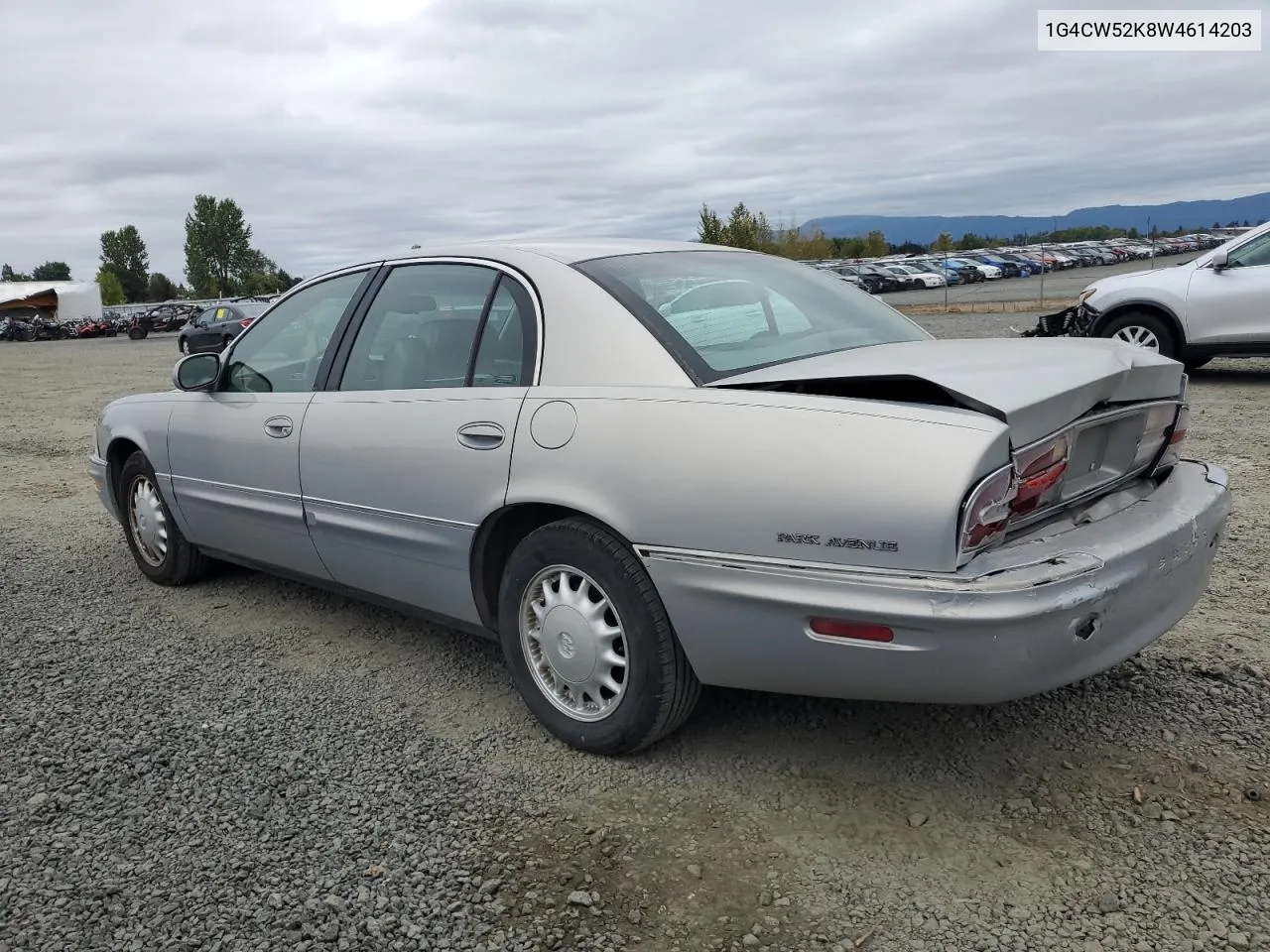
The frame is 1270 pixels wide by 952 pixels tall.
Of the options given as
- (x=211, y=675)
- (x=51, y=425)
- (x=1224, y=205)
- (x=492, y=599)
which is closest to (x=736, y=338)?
(x=492, y=599)

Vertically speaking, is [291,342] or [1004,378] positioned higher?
[291,342]

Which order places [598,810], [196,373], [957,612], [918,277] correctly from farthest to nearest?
[918,277] < [196,373] < [598,810] < [957,612]

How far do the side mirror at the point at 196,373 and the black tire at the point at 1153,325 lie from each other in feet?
27.7

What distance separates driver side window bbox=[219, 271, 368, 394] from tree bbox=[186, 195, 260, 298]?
4507 inches

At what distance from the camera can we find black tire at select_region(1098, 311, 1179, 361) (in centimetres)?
970

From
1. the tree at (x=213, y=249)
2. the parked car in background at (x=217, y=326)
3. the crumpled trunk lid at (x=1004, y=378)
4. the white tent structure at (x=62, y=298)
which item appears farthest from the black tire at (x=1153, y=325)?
the tree at (x=213, y=249)

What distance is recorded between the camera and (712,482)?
2570 millimetres

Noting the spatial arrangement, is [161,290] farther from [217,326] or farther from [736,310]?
[736,310]

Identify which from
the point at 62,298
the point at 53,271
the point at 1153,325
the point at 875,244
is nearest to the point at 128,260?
the point at 53,271

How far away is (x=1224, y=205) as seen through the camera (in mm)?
175875

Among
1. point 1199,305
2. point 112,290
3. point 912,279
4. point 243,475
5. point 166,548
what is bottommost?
point 166,548

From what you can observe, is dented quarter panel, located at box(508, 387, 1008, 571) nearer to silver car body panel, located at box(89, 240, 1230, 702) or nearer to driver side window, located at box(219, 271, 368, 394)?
silver car body panel, located at box(89, 240, 1230, 702)

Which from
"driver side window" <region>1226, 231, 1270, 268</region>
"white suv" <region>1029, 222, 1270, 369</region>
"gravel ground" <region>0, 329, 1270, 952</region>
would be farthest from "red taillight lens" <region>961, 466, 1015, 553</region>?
"driver side window" <region>1226, 231, 1270, 268</region>

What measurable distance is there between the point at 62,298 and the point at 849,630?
72.8 m
